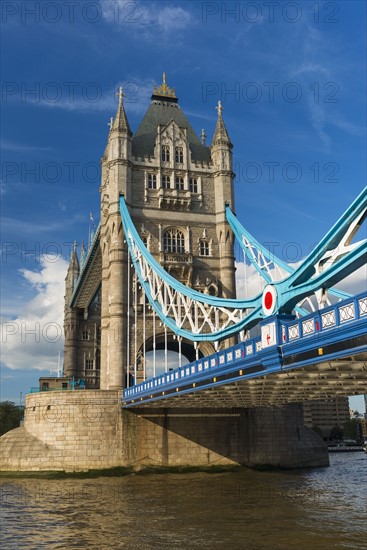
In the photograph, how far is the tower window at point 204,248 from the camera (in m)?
47.5

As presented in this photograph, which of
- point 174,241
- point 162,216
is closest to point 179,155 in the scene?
point 162,216

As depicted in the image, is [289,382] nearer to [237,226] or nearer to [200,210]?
[237,226]

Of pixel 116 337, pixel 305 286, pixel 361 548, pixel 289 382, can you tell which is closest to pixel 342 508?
pixel 289 382

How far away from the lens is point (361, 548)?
17.1m

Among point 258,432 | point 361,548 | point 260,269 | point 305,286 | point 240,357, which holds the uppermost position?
point 260,269

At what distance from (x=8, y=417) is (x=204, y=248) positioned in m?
43.3

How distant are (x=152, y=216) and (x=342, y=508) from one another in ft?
94.4

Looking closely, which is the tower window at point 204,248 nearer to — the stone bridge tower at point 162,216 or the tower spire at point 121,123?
the stone bridge tower at point 162,216

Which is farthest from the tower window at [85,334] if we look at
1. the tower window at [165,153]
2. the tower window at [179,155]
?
the tower window at [179,155]

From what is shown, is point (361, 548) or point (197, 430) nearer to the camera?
point (361, 548)

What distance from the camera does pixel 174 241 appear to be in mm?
47438

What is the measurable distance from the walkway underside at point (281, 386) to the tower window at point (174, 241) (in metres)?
14.7

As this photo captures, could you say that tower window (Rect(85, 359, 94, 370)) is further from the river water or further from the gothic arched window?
the river water

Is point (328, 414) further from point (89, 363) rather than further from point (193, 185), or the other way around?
point (193, 185)
